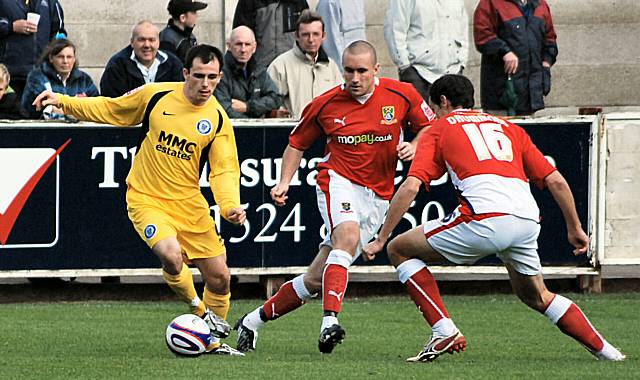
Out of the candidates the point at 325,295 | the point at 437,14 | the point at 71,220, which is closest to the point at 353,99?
the point at 325,295

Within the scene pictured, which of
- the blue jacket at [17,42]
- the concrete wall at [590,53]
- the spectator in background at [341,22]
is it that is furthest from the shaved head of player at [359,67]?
the concrete wall at [590,53]

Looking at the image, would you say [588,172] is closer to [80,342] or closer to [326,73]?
[326,73]

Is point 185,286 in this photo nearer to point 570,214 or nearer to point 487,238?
point 487,238

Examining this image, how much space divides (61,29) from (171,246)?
5.93 meters

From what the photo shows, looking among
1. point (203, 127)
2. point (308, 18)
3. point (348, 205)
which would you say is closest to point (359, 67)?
point (348, 205)

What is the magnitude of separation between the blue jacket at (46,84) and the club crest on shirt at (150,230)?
12.6ft

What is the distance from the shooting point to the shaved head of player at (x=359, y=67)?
11.1 meters

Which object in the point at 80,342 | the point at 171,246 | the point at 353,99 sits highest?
the point at 353,99

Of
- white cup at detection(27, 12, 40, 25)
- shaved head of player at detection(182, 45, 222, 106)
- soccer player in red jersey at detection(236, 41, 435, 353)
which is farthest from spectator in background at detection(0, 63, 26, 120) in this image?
soccer player in red jersey at detection(236, 41, 435, 353)

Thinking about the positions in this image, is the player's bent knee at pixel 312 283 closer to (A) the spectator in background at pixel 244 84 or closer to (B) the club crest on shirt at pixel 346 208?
(B) the club crest on shirt at pixel 346 208

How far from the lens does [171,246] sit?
11.1m

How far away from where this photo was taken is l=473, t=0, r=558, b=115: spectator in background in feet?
53.0

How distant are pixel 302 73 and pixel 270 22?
1.05 meters

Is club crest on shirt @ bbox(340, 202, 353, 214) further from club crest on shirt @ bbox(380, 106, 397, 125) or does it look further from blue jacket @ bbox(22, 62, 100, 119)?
blue jacket @ bbox(22, 62, 100, 119)
